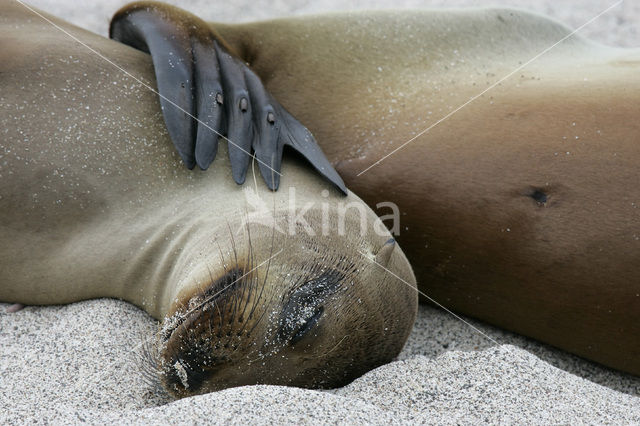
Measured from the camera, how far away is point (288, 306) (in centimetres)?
185

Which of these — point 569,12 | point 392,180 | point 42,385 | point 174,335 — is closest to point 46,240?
point 42,385

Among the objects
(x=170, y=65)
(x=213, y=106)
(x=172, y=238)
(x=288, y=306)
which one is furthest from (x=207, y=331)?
(x=170, y=65)

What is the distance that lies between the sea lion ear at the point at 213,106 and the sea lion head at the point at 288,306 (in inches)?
10.8

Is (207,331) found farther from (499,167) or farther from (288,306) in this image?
(499,167)

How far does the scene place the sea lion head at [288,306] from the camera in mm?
1776

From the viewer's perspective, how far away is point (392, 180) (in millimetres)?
2629

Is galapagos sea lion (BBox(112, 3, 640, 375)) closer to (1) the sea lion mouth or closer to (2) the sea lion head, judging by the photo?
(2) the sea lion head

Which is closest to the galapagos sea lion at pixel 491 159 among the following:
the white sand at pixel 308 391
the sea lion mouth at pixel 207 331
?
the white sand at pixel 308 391

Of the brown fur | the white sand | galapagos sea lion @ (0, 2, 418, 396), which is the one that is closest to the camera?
the white sand

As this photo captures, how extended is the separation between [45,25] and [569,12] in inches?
147

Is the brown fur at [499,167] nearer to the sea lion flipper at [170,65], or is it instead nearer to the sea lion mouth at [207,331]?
the sea lion flipper at [170,65]

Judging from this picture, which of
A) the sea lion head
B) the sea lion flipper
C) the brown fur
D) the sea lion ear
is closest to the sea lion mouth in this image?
the sea lion head

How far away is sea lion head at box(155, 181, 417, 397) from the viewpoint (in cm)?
178

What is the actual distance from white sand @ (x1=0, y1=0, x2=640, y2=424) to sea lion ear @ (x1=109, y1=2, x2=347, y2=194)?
0.58 meters
